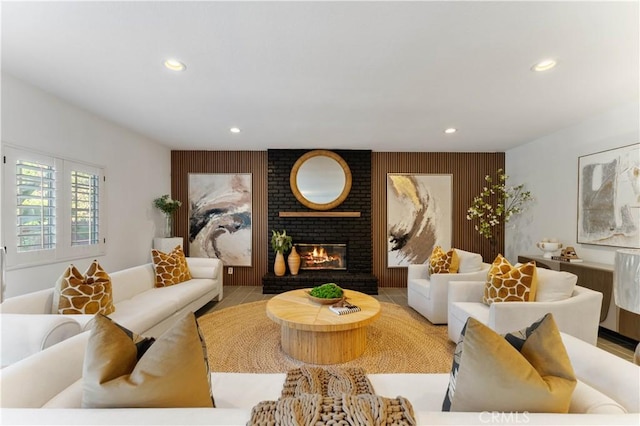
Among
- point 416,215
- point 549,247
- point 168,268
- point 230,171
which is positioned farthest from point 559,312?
point 230,171

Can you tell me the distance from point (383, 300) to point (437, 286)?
1171 millimetres

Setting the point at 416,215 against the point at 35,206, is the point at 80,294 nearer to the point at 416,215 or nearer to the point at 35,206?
the point at 35,206

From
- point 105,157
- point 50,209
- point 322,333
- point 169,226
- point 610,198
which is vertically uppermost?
point 105,157

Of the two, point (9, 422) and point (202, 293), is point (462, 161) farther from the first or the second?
point (9, 422)

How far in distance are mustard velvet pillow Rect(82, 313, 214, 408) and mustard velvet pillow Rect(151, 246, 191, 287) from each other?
8.98ft

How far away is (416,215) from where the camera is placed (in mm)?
4926

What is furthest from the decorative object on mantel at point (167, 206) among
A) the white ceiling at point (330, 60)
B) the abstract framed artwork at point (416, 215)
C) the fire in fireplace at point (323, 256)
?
the abstract framed artwork at point (416, 215)

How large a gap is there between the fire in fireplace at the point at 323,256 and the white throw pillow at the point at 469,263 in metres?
1.95

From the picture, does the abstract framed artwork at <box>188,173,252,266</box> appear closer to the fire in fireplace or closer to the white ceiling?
the fire in fireplace

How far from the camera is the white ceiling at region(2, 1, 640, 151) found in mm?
1583

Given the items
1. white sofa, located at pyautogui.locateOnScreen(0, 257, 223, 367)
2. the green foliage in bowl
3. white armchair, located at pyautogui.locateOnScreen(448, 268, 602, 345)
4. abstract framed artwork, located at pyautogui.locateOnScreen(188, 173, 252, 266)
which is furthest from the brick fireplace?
white armchair, located at pyautogui.locateOnScreen(448, 268, 602, 345)

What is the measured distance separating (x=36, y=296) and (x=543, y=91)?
14.7 ft

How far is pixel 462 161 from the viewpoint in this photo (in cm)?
498

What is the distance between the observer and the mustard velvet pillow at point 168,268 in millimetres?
3453
